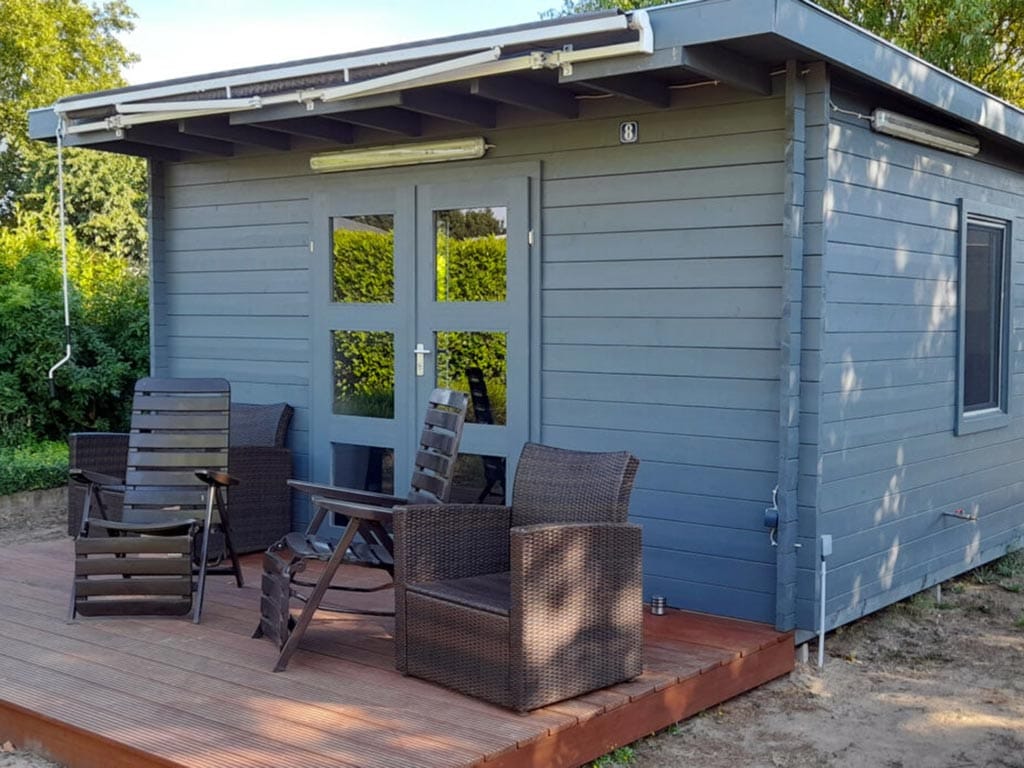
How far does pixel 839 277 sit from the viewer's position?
180 inches

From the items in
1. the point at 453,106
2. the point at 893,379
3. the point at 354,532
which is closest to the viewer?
the point at 354,532

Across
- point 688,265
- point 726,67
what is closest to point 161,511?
point 688,265

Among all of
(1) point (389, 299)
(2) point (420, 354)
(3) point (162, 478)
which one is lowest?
(3) point (162, 478)

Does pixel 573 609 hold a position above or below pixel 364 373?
below

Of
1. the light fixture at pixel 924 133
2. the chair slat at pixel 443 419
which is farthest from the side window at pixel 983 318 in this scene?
the chair slat at pixel 443 419

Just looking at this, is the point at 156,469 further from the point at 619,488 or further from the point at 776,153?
the point at 776,153

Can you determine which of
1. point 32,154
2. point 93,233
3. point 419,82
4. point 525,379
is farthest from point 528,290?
point 32,154

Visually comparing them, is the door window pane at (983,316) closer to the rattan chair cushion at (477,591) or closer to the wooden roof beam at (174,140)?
the rattan chair cushion at (477,591)

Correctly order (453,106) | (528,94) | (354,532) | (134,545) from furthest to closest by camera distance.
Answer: (453,106) → (528,94) → (134,545) → (354,532)

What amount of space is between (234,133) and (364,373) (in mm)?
1369

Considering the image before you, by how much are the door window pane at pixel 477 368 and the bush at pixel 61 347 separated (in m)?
4.37

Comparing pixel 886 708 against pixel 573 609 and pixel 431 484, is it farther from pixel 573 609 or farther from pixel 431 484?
pixel 431 484

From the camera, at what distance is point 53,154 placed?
19500 mm

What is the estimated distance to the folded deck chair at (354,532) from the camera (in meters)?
3.83
